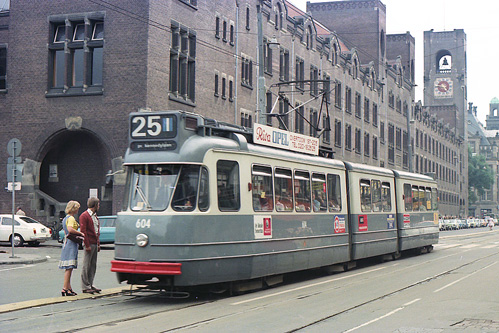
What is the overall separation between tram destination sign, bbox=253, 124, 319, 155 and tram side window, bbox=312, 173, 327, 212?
2.06 ft

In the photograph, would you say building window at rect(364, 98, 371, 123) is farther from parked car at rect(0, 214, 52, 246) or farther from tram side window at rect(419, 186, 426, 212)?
parked car at rect(0, 214, 52, 246)

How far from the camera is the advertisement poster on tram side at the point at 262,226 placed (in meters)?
13.8

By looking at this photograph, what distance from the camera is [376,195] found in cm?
2112

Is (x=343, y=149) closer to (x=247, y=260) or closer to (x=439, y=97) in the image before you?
(x=247, y=260)

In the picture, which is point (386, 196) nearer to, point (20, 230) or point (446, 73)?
point (20, 230)

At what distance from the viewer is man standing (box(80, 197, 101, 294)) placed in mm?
13195

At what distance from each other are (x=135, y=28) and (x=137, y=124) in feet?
70.9

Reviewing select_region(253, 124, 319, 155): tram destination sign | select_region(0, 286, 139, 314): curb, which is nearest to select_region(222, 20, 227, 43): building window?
select_region(253, 124, 319, 155): tram destination sign

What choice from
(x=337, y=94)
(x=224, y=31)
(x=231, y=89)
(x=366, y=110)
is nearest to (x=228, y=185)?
(x=231, y=89)

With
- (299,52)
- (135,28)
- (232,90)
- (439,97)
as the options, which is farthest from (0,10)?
(439,97)

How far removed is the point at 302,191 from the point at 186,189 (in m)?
4.34

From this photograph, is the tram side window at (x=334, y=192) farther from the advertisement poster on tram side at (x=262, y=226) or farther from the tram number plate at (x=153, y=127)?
the tram number plate at (x=153, y=127)

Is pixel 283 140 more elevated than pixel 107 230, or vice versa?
pixel 283 140

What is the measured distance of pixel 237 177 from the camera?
44.0 feet
